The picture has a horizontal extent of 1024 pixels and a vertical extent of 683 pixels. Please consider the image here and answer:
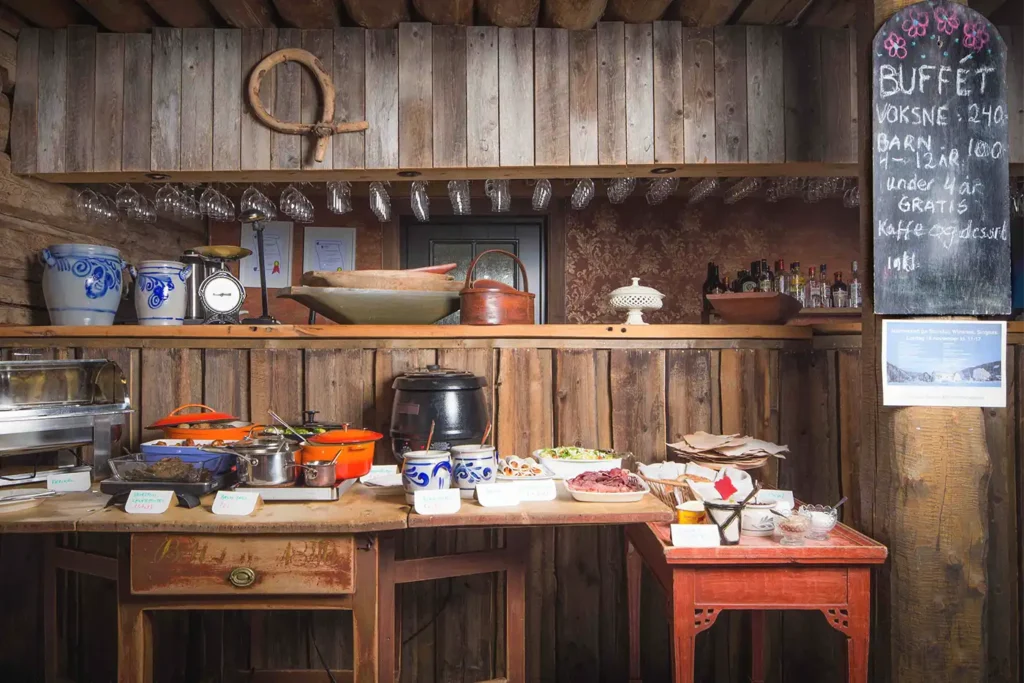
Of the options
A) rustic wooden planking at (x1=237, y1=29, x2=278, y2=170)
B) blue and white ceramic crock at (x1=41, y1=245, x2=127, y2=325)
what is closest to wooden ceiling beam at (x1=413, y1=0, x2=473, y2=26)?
rustic wooden planking at (x1=237, y1=29, x2=278, y2=170)

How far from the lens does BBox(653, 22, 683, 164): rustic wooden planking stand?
8.86 ft

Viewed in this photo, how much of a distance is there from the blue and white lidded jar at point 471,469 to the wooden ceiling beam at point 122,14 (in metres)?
2.53

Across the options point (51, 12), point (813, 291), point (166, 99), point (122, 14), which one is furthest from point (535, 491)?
point (813, 291)

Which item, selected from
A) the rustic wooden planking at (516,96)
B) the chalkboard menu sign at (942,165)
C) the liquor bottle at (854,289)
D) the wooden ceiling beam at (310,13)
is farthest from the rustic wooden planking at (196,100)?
the liquor bottle at (854,289)

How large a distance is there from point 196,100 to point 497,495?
94.5 inches

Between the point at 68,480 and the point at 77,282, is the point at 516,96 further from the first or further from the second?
the point at 68,480

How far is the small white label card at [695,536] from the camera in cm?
170

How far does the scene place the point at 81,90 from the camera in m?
2.80

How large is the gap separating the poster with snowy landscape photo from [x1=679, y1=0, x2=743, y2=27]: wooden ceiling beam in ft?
5.23

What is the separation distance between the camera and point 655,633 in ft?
8.61

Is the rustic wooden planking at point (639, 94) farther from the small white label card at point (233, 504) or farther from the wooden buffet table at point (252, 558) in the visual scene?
the small white label card at point (233, 504)

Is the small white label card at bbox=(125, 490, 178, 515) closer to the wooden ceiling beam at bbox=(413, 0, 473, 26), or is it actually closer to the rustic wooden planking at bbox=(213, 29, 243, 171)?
the rustic wooden planking at bbox=(213, 29, 243, 171)

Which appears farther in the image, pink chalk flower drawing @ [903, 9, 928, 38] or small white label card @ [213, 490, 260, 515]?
pink chalk flower drawing @ [903, 9, 928, 38]

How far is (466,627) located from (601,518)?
1.39 metres
